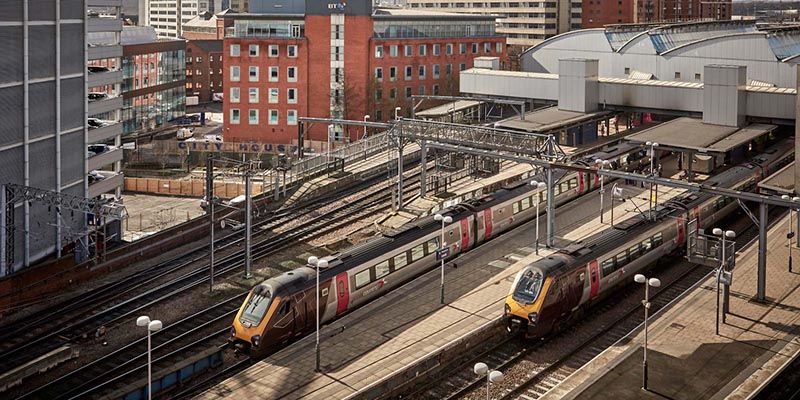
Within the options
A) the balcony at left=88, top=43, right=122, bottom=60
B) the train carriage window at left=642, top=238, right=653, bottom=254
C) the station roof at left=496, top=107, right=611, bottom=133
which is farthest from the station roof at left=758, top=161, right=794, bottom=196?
the balcony at left=88, top=43, right=122, bottom=60

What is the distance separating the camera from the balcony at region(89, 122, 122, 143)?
47219 millimetres

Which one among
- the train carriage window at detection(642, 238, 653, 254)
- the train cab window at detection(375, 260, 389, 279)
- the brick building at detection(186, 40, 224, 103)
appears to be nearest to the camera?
the train cab window at detection(375, 260, 389, 279)

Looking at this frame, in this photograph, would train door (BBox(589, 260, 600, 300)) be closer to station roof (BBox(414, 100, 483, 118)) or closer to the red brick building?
station roof (BBox(414, 100, 483, 118))

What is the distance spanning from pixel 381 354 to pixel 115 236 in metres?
23.4

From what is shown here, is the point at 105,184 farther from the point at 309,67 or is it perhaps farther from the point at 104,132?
the point at 309,67

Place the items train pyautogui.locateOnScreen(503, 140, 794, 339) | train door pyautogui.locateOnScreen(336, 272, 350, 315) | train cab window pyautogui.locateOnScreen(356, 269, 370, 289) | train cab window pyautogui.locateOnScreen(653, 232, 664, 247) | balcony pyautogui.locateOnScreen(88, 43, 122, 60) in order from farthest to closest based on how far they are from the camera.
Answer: balcony pyautogui.locateOnScreen(88, 43, 122, 60) → train cab window pyautogui.locateOnScreen(653, 232, 664, 247) → train cab window pyautogui.locateOnScreen(356, 269, 370, 289) → train door pyautogui.locateOnScreen(336, 272, 350, 315) → train pyautogui.locateOnScreen(503, 140, 794, 339)

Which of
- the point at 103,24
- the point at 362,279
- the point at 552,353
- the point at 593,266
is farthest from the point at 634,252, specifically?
the point at 103,24

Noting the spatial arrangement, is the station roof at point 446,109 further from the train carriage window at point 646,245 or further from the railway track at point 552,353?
the railway track at point 552,353

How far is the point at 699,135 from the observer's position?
169ft

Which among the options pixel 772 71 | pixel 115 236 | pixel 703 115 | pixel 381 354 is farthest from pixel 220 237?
pixel 772 71

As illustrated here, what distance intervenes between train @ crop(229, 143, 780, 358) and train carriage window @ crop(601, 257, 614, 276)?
6.59m

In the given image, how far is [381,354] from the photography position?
28.8m

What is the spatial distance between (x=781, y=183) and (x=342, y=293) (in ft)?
70.9

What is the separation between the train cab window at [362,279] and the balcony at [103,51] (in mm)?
23689
